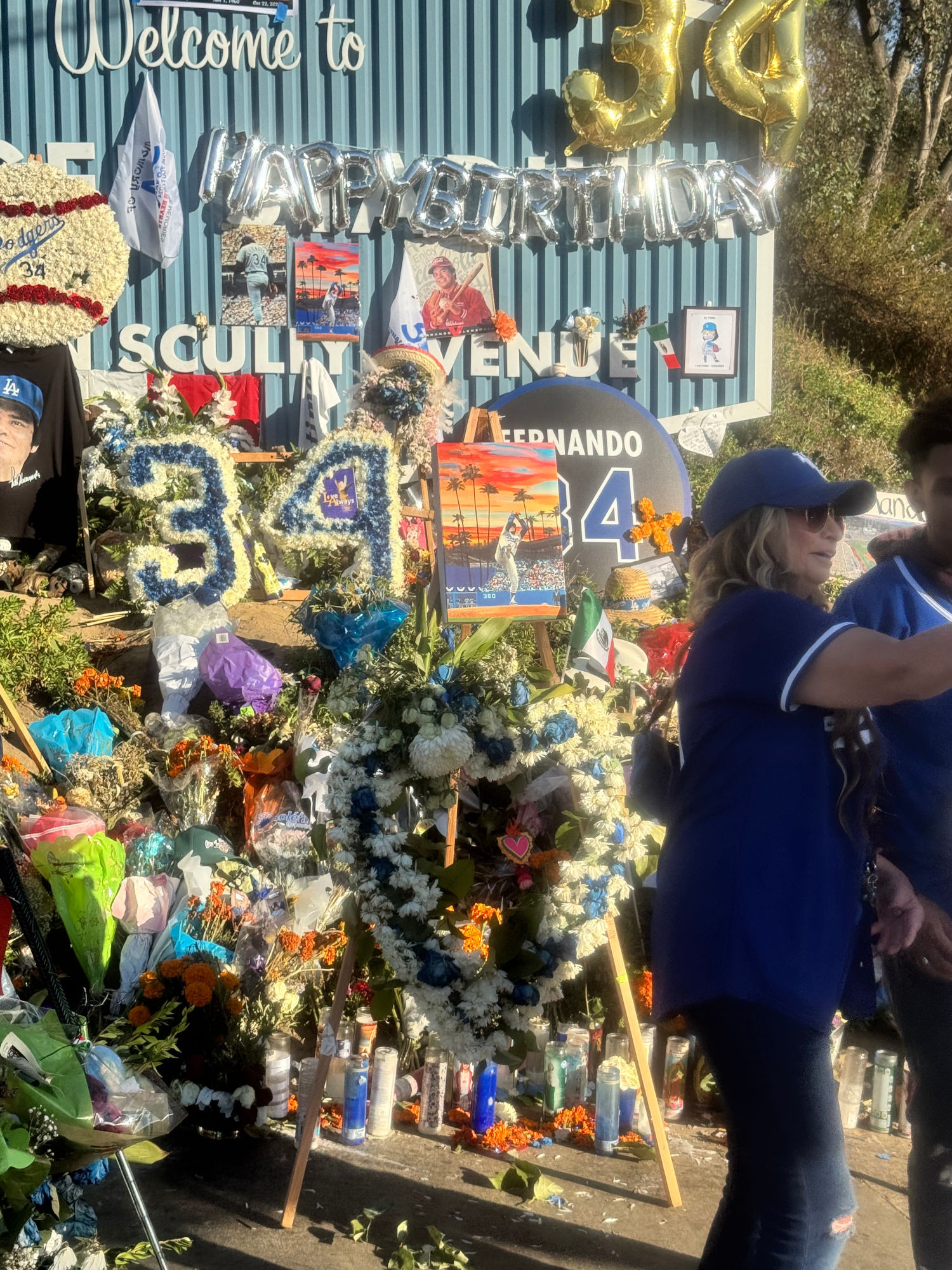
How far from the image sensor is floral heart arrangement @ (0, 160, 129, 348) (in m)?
7.95

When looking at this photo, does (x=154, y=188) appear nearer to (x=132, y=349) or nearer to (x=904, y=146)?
(x=132, y=349)

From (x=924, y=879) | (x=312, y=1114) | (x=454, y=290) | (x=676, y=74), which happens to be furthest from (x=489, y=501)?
(x=676, y=74)

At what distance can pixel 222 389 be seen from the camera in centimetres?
777

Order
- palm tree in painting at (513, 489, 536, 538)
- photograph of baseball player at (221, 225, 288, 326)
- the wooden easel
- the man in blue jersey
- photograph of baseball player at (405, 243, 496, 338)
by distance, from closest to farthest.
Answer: the man in blue jersey
the wooden easel
palm tree in painting at (513, 489, 536, 538)
photograph of baseball player at (221, 225, 288, 326)
photograph of baseball player at (405, 243, 496, 338)

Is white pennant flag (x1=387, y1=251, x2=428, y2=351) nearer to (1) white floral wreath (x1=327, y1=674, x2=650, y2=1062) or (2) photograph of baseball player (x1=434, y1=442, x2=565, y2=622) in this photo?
(2) photograph of baseball player (x1=434, y1=442, x2=565, y2=622)

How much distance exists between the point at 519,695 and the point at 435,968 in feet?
2.28

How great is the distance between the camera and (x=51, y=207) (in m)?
8.08

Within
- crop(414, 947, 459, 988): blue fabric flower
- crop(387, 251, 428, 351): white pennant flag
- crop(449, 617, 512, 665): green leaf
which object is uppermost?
crop(387, 251, 428, 351): white pennant flag

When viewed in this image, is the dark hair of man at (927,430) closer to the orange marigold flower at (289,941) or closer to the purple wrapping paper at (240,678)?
the orange marigold flower at (289,941)

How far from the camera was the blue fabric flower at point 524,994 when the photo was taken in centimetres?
307

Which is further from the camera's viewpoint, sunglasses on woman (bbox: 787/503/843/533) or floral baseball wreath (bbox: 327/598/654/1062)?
floral baseball wreath (bbox: 327/598/654/1062)

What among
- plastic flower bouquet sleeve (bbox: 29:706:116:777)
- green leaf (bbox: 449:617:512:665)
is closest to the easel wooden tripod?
green leaf (bbox: 449:617:512:665)

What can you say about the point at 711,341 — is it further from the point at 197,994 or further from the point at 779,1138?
the point at 779,1138

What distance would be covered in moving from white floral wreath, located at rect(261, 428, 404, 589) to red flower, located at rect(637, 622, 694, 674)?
1751mm
